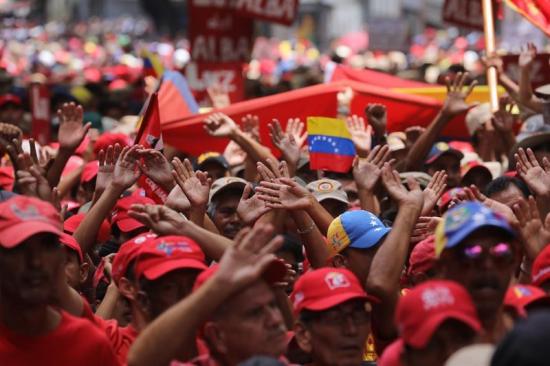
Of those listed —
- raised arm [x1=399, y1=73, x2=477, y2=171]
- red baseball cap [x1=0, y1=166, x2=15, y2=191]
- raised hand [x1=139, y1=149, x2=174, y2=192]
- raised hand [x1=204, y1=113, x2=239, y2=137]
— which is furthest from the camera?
raised arm [x1=399, y1=73, x2=477, y2=171]

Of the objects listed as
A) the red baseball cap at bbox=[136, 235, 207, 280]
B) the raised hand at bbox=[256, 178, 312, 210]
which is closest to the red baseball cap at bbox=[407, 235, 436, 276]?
the raised hand at bbox=[256, 178, 312, 210]

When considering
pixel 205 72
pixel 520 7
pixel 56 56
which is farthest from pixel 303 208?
pixel 56 56

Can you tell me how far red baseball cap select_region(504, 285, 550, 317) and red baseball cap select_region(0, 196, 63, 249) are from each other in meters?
1.71

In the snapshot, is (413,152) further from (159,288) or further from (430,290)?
(430,290)

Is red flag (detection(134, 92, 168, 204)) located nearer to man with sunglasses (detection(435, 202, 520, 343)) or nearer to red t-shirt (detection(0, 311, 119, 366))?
red t-shirt (detection(0, 311, 119, 366))

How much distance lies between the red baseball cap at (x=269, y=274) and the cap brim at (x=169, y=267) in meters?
0.24

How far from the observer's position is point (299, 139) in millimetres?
12156

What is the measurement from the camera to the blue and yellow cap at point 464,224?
6016 mm

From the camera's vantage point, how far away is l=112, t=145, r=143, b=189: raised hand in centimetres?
854

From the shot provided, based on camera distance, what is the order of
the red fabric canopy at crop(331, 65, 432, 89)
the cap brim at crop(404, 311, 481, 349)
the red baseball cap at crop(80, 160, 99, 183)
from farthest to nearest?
1. the red fabric canopy at crop(331, 65, 432, 89)
2. the red baseball cap at crop(80, 160, 99, 183)
3. the cap brim at crop(404, 311, 481, 349)

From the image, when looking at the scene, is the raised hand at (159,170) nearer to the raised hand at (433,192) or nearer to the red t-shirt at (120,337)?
the raised hand at (433,192)

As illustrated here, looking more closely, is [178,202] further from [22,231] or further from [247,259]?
[247,259]

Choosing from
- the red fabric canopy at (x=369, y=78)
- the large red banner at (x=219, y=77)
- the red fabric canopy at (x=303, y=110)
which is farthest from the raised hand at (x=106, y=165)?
the large red banner at (x=219, y=77)

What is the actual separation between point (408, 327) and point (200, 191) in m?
2.90
